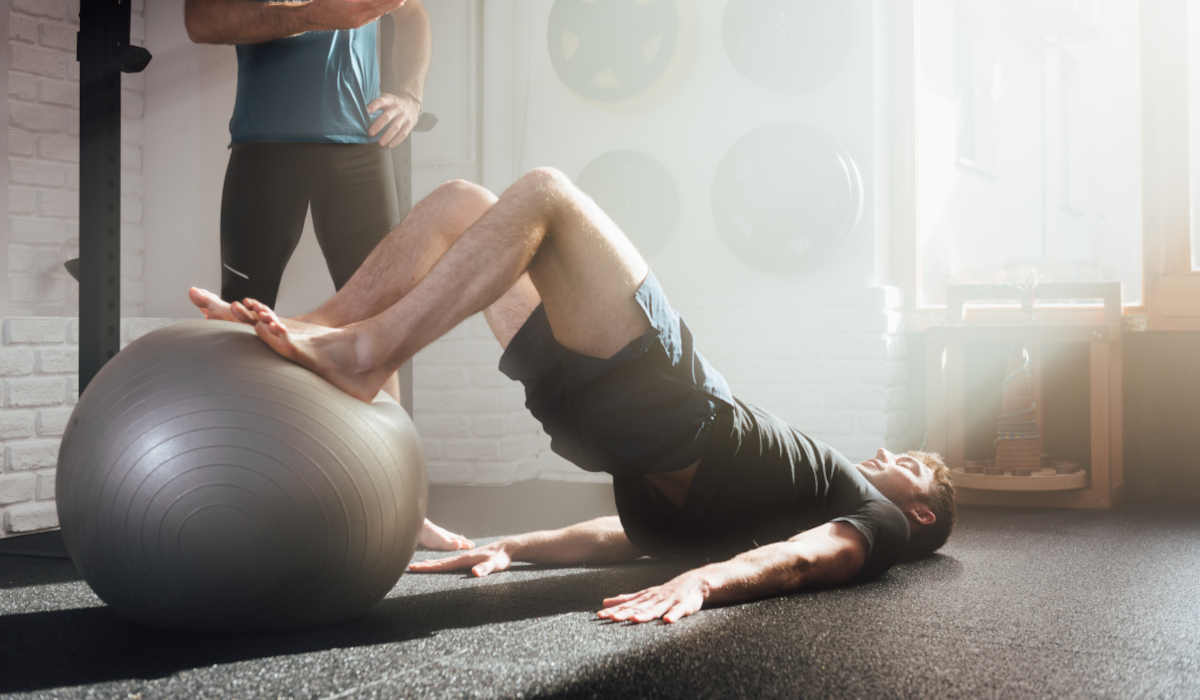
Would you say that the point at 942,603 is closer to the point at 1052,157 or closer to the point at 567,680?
the point at 567,680

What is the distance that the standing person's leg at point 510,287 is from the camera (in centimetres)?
142

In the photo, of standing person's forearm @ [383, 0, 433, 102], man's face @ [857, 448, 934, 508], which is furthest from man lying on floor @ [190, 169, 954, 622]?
standing person's forearm @ [383, 0, 433, 102]

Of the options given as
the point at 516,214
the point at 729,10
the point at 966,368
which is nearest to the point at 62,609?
the point at 516,214

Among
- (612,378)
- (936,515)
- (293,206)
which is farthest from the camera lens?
(936,515)

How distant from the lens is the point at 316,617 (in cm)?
143

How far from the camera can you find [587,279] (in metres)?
1.62

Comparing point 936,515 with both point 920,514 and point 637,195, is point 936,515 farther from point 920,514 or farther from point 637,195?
point 637,195

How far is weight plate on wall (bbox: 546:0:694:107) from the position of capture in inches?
135

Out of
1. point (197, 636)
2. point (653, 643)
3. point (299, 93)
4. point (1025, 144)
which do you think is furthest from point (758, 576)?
point (1025, 144)

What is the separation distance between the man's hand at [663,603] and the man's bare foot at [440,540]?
0.77 m

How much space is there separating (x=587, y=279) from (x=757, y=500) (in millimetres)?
660

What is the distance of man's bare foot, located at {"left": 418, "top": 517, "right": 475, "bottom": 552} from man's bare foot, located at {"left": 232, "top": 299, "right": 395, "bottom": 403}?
918 mm

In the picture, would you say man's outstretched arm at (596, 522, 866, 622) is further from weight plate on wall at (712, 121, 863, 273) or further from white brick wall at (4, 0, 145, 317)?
white brick wall at (4, 0, 145, 317)

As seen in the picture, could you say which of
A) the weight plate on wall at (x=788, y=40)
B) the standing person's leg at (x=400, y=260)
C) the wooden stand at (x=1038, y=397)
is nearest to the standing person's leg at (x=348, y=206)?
the standing person's leg at (x=400, y=260)
